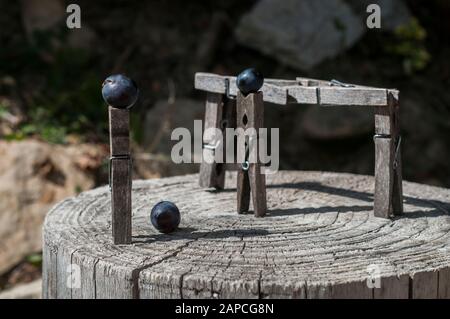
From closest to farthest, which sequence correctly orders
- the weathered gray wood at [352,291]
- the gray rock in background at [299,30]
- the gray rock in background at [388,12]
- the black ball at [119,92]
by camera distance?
the weathered gray wood at [352,291] < the black ball at [119,92] < the gray rock in background at [299,30] < the gray rock in background at [388,12]

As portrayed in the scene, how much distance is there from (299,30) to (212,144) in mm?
3828

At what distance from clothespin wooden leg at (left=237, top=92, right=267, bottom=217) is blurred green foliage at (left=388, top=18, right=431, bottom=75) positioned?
451cm

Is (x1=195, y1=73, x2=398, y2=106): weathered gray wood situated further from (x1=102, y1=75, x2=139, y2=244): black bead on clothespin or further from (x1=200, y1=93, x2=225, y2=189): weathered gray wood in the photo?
(x1=102, y1=75, x2=139, y2=244): black bead on clothespin

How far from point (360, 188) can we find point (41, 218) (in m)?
2.58

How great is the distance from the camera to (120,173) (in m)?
2.91

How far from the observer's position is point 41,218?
5.60 meters

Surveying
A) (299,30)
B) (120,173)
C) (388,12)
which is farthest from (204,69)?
(120,173)

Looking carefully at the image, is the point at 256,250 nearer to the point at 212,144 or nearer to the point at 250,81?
the point at 250,81

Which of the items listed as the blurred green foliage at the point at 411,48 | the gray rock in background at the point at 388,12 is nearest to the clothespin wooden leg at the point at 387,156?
the blurred green foliage at the point at 411,48

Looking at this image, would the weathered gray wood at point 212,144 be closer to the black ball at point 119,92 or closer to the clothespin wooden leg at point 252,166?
the clothespin wooden leg at point 252,166

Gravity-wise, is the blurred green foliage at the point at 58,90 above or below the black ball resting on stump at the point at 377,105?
above

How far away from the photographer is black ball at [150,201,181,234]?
306cm

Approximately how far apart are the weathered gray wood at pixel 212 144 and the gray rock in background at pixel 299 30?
144 inches

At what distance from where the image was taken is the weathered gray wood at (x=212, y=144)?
3.78 m
